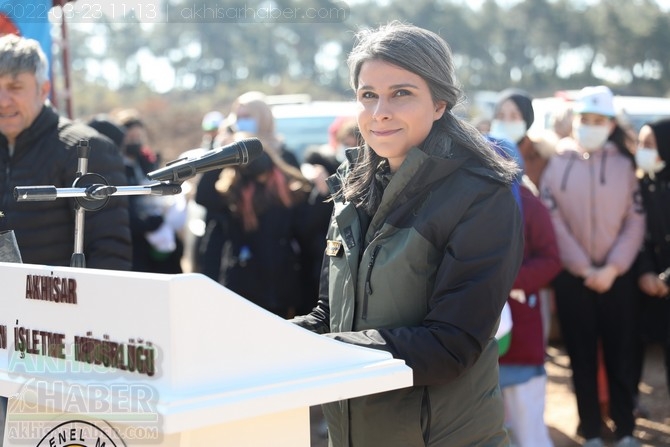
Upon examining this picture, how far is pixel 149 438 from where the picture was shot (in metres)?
2.11

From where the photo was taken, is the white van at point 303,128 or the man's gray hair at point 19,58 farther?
the white van at point 303,128

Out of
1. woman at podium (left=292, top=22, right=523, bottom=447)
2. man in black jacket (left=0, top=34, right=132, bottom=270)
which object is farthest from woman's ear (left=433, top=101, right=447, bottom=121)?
man in black jacket (left=0, top=34, right=132, bottom=270)

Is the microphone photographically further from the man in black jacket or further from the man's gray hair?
the man's gray hair

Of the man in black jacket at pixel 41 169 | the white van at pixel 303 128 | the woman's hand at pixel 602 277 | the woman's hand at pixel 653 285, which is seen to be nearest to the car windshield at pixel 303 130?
the white van at pixel 303 128

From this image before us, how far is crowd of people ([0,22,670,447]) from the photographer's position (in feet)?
8.57

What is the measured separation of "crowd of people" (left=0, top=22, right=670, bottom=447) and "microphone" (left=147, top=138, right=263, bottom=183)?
1.29ft

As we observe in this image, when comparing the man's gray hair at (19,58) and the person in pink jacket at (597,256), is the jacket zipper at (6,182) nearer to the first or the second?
the man's gray hair at (19,58)

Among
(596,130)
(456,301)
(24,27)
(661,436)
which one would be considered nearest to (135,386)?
(456,301)

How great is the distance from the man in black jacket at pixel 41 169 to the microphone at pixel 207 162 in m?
1.26

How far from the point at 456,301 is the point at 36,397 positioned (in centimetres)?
106

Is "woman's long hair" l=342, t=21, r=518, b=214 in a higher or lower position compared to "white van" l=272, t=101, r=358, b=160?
higher

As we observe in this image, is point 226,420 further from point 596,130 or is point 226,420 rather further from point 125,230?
point 596,130

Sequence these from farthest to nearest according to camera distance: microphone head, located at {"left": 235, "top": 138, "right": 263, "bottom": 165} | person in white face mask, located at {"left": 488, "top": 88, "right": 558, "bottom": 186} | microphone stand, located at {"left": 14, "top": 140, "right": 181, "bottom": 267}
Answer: person in white face mask, located at {"left": 488, "top": 88, "right": 558, "bottom": 186}
microphone head, located at {"left": 235, "top": 138, "right": 263, "bottom": 165}
microphone stand, located at {"left": 14, "top": 140, "right": 181, "bottom": 267}

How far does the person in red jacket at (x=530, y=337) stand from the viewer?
16.8 ft
